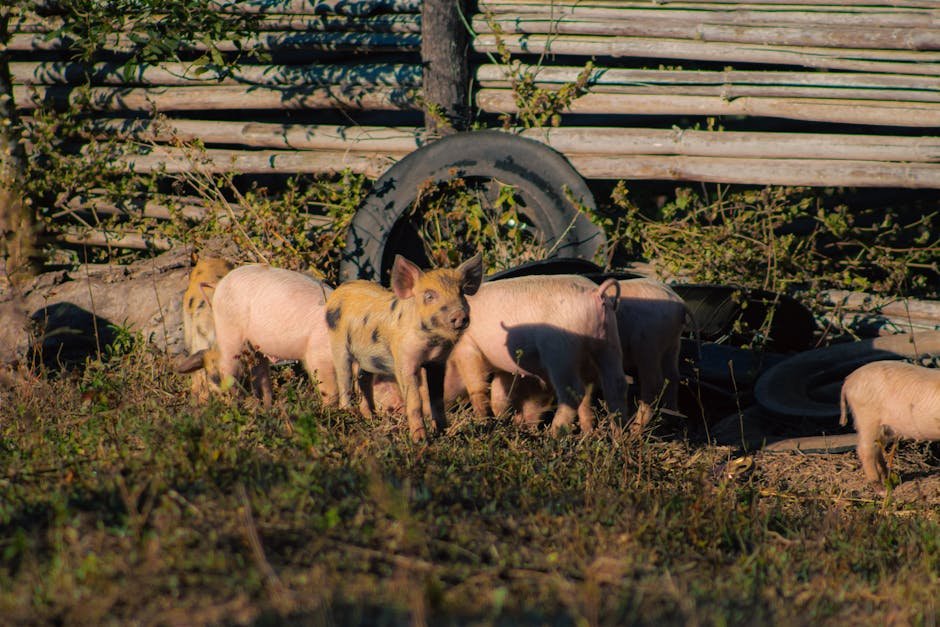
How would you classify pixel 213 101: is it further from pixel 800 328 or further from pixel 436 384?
pixel 800 328

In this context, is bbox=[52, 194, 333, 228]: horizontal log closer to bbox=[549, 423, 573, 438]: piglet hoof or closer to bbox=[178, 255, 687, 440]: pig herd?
bbox=[178, 255, 687, 440]: pig herd

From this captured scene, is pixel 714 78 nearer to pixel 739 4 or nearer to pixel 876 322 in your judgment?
pixel 739 4

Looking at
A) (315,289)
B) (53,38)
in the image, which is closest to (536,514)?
(315,289)

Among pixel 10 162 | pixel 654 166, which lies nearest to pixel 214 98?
pixel 10 162

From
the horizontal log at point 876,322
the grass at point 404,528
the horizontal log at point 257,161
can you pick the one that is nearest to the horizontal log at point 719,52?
the horizontal log at point 257,161

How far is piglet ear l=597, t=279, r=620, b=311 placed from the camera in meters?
5.69

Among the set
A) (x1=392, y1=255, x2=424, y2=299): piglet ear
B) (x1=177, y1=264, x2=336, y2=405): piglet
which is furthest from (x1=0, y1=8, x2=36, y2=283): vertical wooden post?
(x1=392, y1=255, x2=424, y2=299): piglet ear

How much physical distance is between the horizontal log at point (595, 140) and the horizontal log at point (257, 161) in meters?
0.09

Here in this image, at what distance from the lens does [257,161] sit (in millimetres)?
8852

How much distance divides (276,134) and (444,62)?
1.57m

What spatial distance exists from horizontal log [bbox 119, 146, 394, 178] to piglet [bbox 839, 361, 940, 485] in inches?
164

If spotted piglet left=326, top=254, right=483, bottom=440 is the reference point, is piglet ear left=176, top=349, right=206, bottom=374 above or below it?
below

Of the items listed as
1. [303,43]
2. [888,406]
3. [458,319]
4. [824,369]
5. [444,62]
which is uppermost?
[303,43]

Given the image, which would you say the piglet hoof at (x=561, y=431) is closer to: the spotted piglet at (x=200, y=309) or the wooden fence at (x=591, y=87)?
the spotted piglet at (x=200, y=309)
